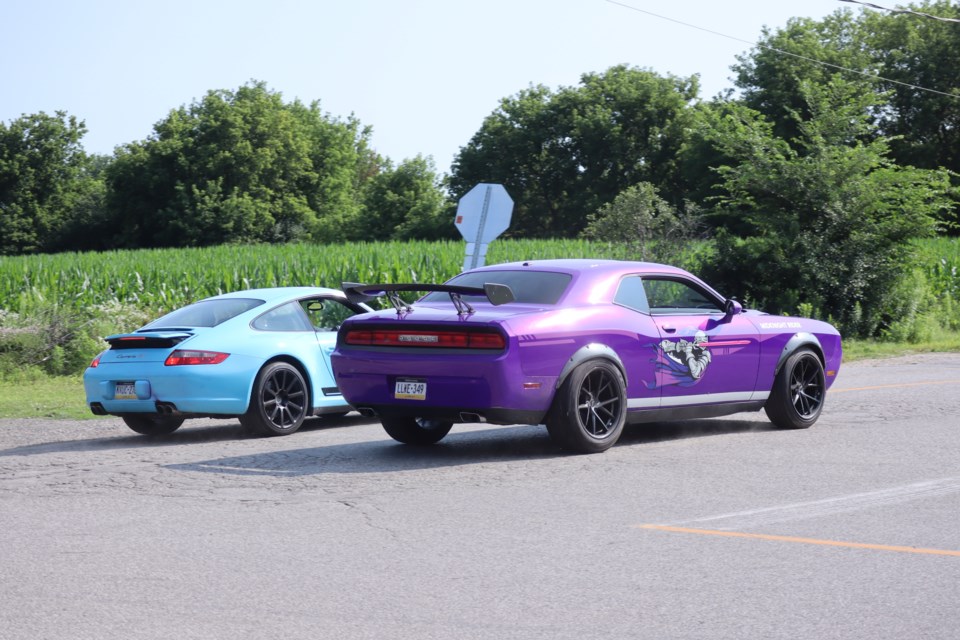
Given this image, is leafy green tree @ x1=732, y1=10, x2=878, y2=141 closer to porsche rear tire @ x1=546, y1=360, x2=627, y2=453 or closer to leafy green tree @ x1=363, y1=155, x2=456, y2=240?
leafy green tree @ x1=363, y1=155, x2=456, y2=240

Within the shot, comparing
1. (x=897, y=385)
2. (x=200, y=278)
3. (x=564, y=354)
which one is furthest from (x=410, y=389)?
(x=200, y=278)

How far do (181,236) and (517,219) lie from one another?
23.5m

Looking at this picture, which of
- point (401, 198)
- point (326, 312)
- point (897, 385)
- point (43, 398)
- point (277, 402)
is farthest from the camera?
point (401, 198)

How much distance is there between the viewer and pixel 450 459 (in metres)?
9.80

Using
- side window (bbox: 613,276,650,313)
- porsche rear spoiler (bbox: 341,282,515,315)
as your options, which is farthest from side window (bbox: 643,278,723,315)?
porsche rear spoiler (bbox: 341,282,515,315)

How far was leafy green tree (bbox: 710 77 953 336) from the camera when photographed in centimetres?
2470

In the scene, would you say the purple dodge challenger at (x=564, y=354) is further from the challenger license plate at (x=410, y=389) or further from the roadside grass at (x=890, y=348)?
the roadside grass at (x=890, y=348)

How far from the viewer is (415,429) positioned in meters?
10.6

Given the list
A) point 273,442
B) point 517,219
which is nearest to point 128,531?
point 273,442

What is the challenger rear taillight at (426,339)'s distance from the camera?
936 cm

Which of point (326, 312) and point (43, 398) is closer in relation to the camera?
point (326, 312)

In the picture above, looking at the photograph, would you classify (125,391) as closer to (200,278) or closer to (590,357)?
(590,357)

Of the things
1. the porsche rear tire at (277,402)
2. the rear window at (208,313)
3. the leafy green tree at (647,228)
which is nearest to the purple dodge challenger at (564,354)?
the porsche rear tire at (277,402)

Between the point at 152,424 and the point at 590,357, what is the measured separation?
15.6 feet
